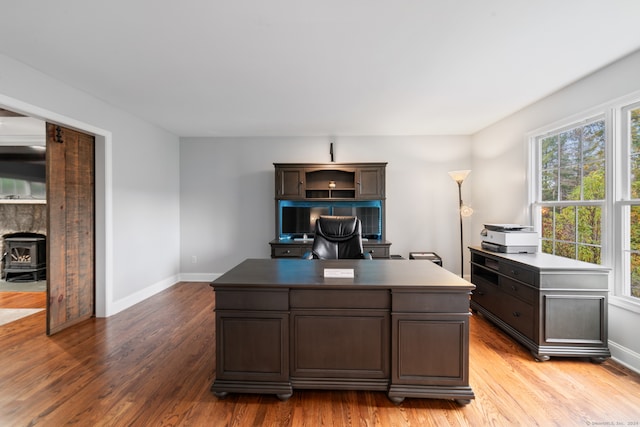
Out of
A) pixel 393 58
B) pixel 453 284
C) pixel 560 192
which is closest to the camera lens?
pixel 453 284

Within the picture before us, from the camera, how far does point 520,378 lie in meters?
2.19

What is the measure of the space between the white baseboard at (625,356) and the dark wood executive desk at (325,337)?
159cm

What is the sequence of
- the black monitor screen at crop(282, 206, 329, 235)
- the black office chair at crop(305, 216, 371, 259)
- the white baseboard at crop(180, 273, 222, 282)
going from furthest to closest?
1. the white baseboard at crop(180, 273, 222, 282)
2. the black monitor screen at crop(282, 206, 329, 235)
3. the black office chair at crop(305, 216, 371, 259)

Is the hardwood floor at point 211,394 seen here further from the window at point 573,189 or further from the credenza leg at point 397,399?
the window at point 573,189

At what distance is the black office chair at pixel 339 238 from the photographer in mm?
3426

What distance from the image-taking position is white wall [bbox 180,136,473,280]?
15.9 feet

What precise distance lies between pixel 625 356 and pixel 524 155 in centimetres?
221

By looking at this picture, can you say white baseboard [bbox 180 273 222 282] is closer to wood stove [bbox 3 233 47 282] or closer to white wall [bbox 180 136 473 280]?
white wall [bbox 180 136 473 280]

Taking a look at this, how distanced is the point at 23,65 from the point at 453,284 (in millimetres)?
3870

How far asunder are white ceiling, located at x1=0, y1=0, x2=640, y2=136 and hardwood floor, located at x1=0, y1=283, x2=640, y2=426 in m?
2.48

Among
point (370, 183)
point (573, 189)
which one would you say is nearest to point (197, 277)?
point (370, 183)

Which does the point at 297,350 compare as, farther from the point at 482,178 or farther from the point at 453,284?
the point at 482,178

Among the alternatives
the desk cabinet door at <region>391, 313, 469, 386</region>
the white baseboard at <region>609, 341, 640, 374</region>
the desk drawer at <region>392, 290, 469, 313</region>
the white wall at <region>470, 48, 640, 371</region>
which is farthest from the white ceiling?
the white baseboard at <region>609, 341, 640, 374</region>

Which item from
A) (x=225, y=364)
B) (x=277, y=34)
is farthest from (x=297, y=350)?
(x=277, y=34)
